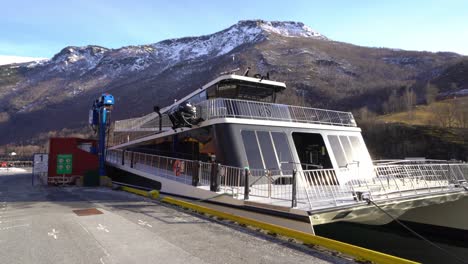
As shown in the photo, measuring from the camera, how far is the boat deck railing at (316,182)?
8.91m

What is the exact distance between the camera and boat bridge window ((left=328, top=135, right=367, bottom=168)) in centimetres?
1463

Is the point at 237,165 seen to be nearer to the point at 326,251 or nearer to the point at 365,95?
the point at 326,251

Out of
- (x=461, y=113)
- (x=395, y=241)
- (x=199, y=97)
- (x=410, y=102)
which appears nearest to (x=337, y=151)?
(x=395, y=241)

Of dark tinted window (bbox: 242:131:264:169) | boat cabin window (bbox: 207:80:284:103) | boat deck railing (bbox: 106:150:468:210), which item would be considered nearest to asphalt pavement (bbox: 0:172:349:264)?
boat deck railing (bbox: 106:150:468:210)

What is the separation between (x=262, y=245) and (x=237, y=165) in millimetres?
5198

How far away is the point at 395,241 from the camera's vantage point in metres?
13.8

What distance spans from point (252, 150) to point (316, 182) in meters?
3.93

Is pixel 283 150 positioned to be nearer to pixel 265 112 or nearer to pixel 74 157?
pixel 265 112

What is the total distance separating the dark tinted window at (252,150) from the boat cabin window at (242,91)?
3258 mm

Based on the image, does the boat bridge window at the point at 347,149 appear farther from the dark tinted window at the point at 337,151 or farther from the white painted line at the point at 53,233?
the white painted line at the point at 53,233

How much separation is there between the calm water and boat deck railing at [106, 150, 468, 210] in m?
2.38

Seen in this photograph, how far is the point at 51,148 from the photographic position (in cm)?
2075

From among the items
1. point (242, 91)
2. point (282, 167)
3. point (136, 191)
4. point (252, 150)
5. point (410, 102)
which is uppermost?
point (410, 102)

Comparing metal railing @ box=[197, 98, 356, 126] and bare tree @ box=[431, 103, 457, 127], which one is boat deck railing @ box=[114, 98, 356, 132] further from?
bare tree @ box=[431, 103, 457, 127]
